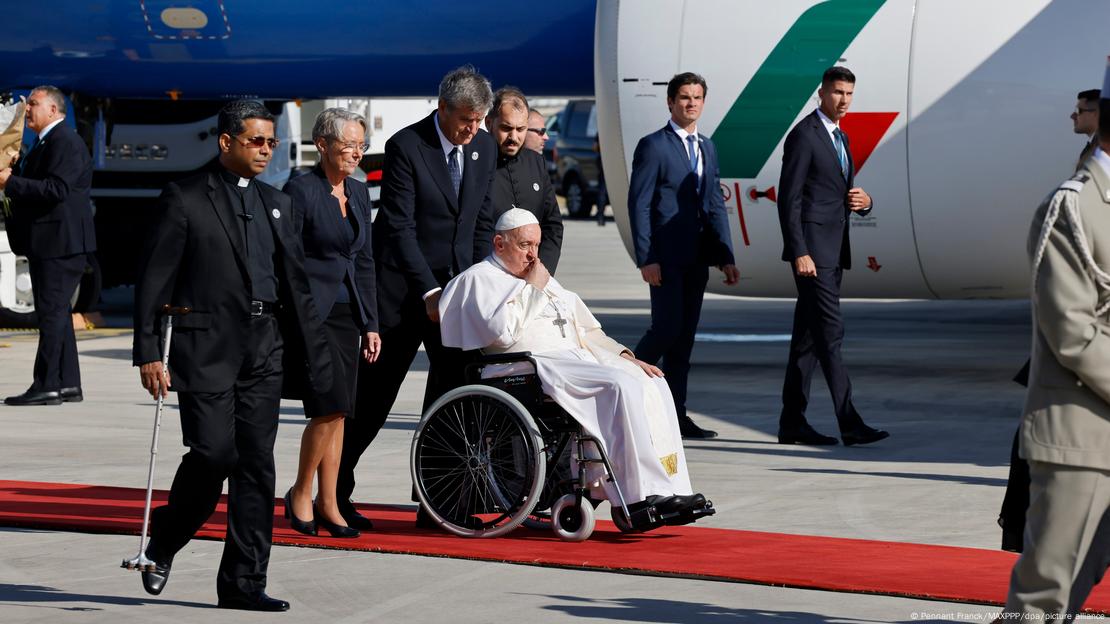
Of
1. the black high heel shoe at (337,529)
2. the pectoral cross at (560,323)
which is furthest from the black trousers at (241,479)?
the pectoral cross at (560,323)

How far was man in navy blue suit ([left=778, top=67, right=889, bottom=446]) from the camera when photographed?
962 cm

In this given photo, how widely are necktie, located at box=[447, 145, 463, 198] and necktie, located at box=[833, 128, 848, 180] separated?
2921mm

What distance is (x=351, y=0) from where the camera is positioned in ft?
48.3

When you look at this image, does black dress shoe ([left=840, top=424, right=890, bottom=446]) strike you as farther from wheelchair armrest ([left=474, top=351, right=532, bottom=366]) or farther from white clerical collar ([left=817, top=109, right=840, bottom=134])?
wheelchair armrest ([left=474, top=351, right=532, bottom=366])

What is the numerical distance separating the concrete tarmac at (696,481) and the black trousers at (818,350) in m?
0.19

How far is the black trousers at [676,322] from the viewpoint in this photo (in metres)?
9.90

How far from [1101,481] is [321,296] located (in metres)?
3.47

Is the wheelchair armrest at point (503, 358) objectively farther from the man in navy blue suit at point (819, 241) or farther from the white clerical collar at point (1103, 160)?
the white clerical collar at point (1103, 160)

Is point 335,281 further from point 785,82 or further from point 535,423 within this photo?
point 785,82

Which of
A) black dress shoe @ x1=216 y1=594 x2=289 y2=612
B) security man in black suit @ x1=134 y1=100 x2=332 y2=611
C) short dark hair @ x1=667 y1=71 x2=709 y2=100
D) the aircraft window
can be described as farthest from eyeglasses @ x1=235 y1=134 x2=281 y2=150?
the aircraft window

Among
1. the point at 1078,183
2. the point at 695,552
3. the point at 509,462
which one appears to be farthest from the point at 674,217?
the point at 1078,183

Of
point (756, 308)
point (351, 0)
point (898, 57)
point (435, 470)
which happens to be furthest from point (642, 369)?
point (756, 308)

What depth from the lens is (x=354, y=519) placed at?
7.39 m

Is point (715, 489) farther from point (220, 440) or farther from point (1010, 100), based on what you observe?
point (1010, 100)
